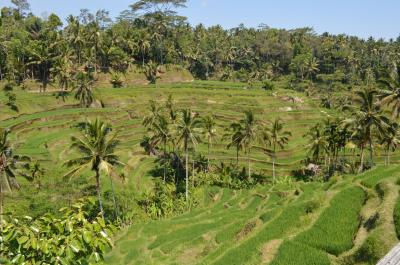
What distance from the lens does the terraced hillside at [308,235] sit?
16016 mm

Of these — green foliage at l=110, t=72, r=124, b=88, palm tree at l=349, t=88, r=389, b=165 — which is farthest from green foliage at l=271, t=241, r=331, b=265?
green foliage at l=110, t=72, r=124, b=88

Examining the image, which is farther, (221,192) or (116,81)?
(116,81)

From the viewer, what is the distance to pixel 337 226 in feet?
59.4

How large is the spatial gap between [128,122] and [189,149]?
12266 mm

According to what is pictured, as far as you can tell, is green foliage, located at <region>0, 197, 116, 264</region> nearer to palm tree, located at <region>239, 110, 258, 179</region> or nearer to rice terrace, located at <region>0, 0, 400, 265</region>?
A: rice terrace, located at <region>0, 0, 400, 265</region>

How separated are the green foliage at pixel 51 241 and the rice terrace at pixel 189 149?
37 mm

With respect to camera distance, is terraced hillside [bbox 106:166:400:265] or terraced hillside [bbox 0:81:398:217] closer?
terraced hillside [bbox 106:166:400:265]

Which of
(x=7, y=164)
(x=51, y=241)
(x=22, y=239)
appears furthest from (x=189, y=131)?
(x=22, y=239)

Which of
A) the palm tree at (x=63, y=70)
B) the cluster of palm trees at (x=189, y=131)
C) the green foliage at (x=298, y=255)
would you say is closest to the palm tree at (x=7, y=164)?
the cluster of palm trees at (x=189, y=131)

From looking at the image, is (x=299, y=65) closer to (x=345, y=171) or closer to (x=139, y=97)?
(x=139, y=97)

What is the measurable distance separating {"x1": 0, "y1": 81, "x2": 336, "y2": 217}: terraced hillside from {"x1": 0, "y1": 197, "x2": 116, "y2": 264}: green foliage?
1128 inches

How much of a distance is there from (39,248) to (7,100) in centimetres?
6610

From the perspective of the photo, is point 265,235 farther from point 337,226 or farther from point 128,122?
point 128,122

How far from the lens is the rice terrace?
1694 centimetres
